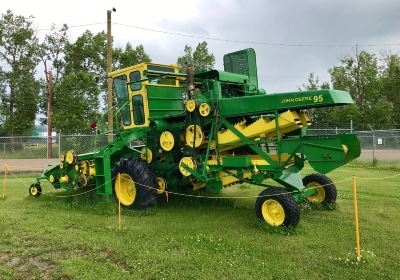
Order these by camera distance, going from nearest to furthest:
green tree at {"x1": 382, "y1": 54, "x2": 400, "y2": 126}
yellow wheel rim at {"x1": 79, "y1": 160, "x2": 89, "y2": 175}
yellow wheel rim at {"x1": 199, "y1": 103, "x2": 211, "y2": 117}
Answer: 1. yellow wheel rim at {"x1": 199, "y1": 103, "x2": 211, "y2": 117}
2. yellow wheel rim at {"x1": 79, "y1": 160, "x2": 89, "y2": 175}
3. green tree at {"x1": 382, "y1": 54, "x2": 400, "y2": 126}

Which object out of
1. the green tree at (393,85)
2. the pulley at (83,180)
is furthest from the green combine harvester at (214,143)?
the green tree at (393,85)

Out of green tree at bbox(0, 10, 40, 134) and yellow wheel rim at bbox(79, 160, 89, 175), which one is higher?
green tree at bbox(0, 10, 40, 134)

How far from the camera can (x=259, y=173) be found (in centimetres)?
747

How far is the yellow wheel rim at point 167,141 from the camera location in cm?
855

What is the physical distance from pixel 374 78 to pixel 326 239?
131 feet

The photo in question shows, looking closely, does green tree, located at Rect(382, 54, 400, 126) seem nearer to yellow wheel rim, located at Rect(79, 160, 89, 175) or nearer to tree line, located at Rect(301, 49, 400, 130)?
tree line, located at Rect(301, 49, 400, 130)

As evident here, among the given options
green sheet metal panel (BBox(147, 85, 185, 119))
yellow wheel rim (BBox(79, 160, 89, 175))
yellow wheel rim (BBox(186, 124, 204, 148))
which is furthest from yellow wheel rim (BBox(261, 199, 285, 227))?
yellow wheel rim (BBox(79, 160, 89, 175))

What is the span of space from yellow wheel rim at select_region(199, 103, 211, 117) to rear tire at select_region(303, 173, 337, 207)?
111 inches

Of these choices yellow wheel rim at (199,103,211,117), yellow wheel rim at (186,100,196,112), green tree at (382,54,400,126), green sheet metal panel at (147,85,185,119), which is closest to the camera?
yellow wheel rim at (199,103,211,117)

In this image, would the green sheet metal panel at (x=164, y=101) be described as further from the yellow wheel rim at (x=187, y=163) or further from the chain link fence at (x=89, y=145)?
the chain link fence at (x=89, y=145)

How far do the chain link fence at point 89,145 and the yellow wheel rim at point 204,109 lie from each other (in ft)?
35.6

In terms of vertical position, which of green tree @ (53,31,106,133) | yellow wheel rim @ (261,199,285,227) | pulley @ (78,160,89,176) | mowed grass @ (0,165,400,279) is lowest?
mowed grass @ (0,165,400,279)

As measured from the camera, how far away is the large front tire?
28.5 ft

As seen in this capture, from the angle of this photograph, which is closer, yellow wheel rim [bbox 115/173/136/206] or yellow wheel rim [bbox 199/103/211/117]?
yellow wheel rim [bbox 199/103/211/117]
